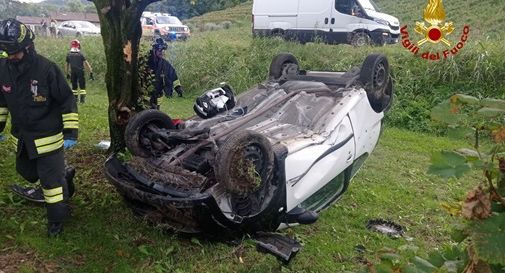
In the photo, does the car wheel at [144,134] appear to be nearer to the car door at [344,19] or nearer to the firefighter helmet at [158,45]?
the firefighter helmet at [158,45]

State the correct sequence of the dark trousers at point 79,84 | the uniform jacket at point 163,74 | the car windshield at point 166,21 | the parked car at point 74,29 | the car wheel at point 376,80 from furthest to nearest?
the parked car at point 74,29, the car windshield at point 166,21, the dark trousers at point 79,84, the uniform jacket at point 163,74, the car wheel at point 376,80

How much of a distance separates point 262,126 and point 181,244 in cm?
114

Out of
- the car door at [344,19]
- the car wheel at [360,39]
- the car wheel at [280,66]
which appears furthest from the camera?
the car door at [344,19]

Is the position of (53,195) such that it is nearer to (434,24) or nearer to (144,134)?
(144,134)

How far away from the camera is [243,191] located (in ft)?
10.9

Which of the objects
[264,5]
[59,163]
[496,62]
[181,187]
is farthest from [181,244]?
[264,5]

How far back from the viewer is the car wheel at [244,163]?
3.21 meters

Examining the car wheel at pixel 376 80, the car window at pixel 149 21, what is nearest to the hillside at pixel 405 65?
the car wheel at pixel 376 80

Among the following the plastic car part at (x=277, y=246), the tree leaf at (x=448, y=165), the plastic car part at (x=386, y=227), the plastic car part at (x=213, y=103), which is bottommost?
the plastic car part at (x=386, y=227)

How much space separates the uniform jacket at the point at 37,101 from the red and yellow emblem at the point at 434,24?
5.43m

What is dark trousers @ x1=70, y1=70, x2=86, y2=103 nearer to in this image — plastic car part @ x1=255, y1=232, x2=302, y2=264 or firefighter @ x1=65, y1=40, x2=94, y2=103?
firefighter @ x1=65, y1=40, x2=94, y2=103

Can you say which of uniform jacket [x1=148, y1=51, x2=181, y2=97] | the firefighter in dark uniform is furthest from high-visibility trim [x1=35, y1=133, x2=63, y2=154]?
uniform jacket [x1=148, y1=51, x2=181, y2=97]

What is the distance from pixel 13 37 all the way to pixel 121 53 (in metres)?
1.34

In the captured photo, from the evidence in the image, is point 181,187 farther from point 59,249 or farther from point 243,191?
point 59,249
